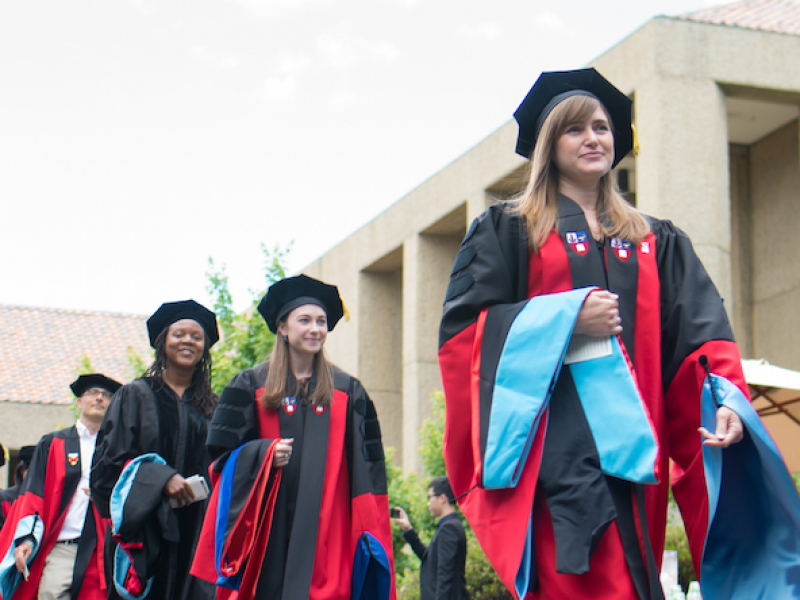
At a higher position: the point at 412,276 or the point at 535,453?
the point at 412,276

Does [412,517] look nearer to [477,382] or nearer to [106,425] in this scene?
[106,425]

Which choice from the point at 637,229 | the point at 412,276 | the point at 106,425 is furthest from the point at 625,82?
the point at 637,229

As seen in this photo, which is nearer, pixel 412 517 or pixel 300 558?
pixel 300 558

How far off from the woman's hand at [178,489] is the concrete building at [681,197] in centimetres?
724

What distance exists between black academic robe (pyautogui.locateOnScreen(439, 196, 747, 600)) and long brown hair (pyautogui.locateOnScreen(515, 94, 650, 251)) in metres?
0.04

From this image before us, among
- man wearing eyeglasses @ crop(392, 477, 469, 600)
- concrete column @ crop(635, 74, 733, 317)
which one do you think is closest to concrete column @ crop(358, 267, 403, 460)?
concrete column @ crop(635, 74, 733, 317)

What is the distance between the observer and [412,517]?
14547 millimetres

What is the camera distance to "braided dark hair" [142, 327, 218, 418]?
5.81m

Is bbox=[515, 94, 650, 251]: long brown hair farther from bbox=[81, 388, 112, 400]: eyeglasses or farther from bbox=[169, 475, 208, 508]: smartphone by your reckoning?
bbox=[81, 388, 112, 400]: eyeglasses

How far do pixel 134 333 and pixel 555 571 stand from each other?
3264cm

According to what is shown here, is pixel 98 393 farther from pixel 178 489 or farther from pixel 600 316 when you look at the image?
pixel 600 316

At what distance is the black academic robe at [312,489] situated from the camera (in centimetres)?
Answer: 468

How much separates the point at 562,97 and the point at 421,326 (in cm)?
1738

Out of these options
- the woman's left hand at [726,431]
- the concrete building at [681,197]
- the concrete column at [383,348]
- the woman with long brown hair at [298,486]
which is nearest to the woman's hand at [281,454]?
the woman with long brown hair at [298,486]
